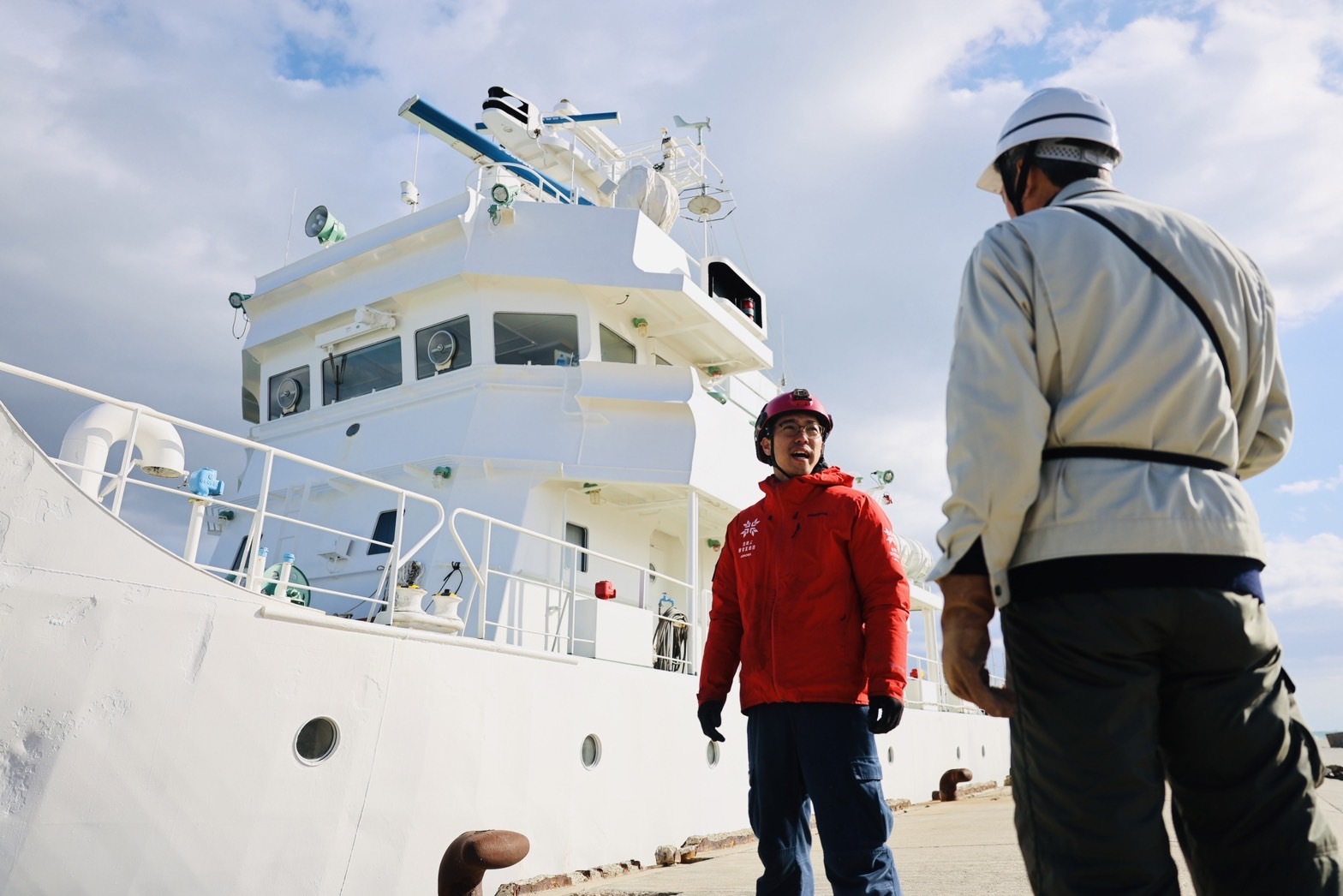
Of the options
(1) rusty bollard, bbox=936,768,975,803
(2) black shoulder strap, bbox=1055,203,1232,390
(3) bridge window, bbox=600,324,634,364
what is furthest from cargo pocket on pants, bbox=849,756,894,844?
(1) rusty bollard, bbox=936,768,975,803

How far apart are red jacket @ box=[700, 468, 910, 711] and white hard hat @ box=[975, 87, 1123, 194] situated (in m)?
1.50

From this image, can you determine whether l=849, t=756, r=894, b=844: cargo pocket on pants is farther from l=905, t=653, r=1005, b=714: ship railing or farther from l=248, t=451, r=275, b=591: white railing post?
l=905, t=653, r=1005, b=714: ship railing

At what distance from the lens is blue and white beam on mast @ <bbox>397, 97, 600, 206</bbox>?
37.6 ft

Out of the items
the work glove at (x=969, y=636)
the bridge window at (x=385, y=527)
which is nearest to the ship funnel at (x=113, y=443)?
the bridge window at (x=385, y=527)

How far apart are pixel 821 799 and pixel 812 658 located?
1.40 feet

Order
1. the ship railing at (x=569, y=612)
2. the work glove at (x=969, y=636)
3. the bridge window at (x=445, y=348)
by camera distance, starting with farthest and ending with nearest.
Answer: the bridge window at (x=445, y=348) → the ship railing at (x=569, y=612) → the work glove at (x=969, y=636)

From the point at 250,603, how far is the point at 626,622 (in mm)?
3436

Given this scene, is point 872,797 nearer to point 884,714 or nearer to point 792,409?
point 884,714

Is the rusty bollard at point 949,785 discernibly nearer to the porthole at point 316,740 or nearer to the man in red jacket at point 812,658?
the porthole at point 316,740

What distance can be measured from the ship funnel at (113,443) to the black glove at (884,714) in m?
3.61

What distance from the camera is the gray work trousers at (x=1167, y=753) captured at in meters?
1.49

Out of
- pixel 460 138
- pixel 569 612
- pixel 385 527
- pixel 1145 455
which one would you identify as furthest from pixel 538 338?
pixel 1145 455

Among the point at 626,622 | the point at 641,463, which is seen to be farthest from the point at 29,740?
the point at 641,463

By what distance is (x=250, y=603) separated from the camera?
4164mm
